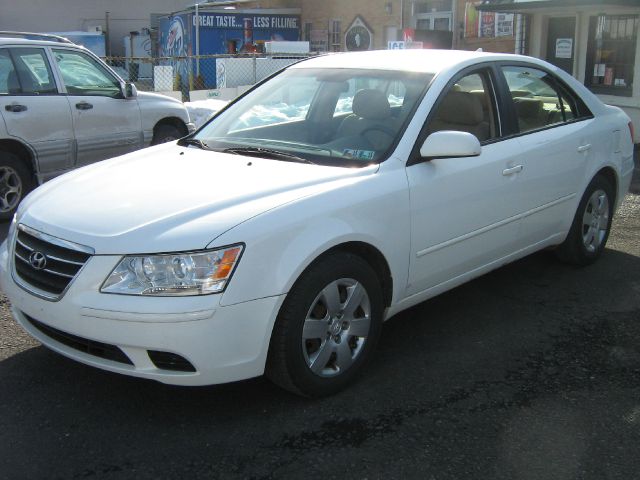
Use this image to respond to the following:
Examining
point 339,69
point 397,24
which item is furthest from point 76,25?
point 339,69

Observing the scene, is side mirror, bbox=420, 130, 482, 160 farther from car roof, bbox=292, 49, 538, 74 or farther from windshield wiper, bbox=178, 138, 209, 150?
windshield wiper, bbox=178, 138, 209, 150

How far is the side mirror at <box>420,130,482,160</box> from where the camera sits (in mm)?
3844

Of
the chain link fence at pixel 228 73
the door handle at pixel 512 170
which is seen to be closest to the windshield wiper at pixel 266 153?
the door handle at pixel 512 170

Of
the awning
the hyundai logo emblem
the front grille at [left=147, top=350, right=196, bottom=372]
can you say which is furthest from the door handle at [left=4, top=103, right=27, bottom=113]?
the awning

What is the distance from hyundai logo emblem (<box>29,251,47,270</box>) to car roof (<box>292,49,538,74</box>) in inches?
88.4

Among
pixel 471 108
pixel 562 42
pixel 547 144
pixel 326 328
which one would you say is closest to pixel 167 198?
pixel 326 328

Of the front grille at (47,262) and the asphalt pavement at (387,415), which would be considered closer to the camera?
the asphalt pavement at (387,415)

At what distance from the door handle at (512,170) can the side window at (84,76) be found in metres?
5.10

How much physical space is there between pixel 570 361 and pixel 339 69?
2.23 metres

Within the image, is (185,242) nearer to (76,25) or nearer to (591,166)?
(591,166)

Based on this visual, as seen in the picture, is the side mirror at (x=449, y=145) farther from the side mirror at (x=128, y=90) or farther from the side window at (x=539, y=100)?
the side mirror at (x=128, y=90)

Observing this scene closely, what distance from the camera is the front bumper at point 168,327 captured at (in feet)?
10.1

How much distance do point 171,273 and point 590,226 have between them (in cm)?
368

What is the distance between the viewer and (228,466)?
304 cm
